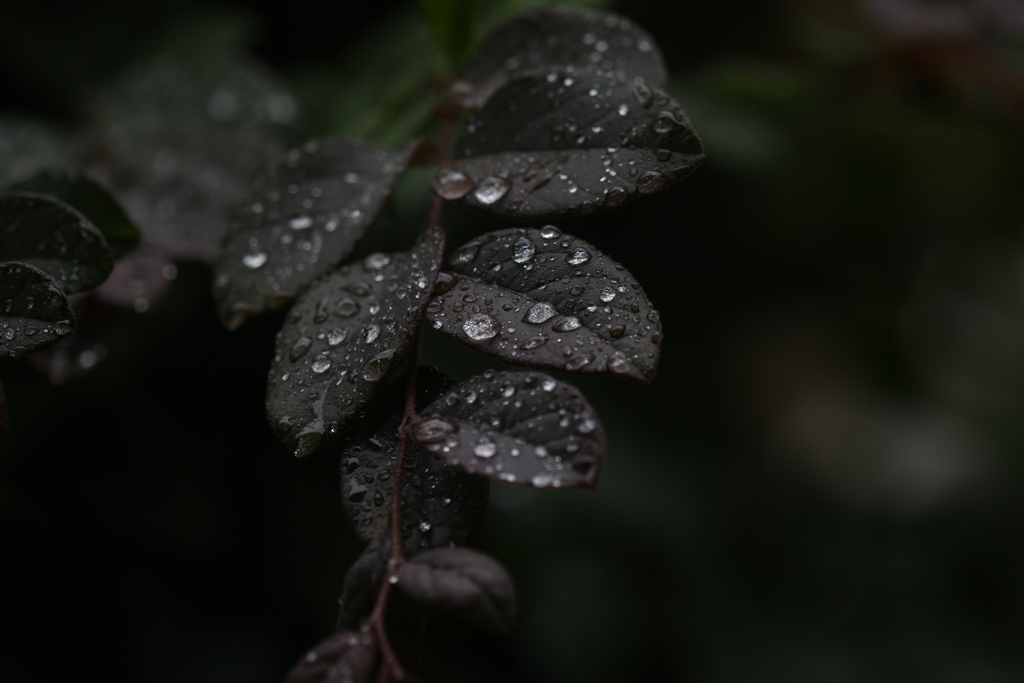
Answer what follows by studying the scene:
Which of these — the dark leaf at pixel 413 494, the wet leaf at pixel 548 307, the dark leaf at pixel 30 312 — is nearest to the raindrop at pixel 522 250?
the wet leaf at pixel 548 307

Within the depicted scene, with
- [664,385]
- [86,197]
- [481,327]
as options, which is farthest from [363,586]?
[664,385]

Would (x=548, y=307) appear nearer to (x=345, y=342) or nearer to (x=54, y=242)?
(x=345, y=342)

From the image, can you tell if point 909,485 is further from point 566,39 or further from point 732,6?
point 566,39

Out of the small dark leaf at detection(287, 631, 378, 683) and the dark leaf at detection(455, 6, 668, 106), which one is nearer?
the small dark leaf at detection(287, 631, 378, 683)

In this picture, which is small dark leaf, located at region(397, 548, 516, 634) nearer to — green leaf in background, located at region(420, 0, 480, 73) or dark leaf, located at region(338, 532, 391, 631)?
dark leaf, located at region(338, 532, 391, 631)

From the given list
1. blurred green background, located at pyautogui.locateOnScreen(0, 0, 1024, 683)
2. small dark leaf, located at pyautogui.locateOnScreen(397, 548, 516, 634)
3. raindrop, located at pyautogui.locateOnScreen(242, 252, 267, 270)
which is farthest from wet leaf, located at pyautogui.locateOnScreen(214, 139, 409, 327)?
small dark leaf, located at pyautogui.locateOnScreen(397, 548, 516, 634)

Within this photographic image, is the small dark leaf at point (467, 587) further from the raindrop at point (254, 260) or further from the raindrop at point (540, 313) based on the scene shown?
the raindrop at point (254, 260)
